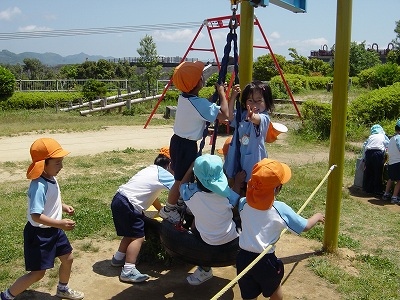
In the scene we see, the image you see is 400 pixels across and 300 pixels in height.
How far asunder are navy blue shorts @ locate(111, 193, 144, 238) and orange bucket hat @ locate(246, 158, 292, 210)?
60.1 inches

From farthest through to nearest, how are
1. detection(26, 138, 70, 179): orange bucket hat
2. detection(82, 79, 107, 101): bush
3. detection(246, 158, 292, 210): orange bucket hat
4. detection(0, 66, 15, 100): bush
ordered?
detection(82, 79, 107, 101): bush < detection(0, 66, 15, 100): bush < detection(26, 138, 70, 179): orange bucket hat < detection(246, 158, 292, 210): orange bucket hat

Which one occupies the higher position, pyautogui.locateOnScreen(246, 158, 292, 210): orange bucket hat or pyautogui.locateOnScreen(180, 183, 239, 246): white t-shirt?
pyautogui.locateOnScreen(246, 158, 292, 210): orange bucket hat

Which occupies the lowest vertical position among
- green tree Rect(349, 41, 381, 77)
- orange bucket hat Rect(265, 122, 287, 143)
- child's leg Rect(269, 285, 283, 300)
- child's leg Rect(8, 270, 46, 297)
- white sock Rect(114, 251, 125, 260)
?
white sock Rect(114, 251, 125, 260)

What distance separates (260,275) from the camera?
10.5 ft

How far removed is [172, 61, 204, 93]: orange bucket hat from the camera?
3.76 m

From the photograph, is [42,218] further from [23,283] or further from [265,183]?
[265,183]

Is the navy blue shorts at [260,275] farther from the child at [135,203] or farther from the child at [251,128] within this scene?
the child at [135,203]

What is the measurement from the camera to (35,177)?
3475mm

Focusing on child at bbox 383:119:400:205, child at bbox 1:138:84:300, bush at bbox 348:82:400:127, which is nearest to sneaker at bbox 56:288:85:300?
child at bbox 1:138:84:300

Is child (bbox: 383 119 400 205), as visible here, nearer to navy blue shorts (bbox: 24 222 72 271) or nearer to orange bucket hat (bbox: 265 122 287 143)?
orange bucket hat (bbox: 265 122 287 143)

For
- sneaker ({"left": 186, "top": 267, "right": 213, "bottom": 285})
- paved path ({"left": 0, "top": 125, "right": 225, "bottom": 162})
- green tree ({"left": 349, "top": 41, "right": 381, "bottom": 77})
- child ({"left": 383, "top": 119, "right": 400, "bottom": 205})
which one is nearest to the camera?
sneaker ({"left": 186, "top": 267, "right": 213, "bottom": 285})

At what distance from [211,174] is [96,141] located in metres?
10.1

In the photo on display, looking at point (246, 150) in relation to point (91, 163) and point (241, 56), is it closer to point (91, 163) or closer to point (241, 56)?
point (241, 56)

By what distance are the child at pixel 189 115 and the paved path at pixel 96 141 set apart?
24.6 feet
